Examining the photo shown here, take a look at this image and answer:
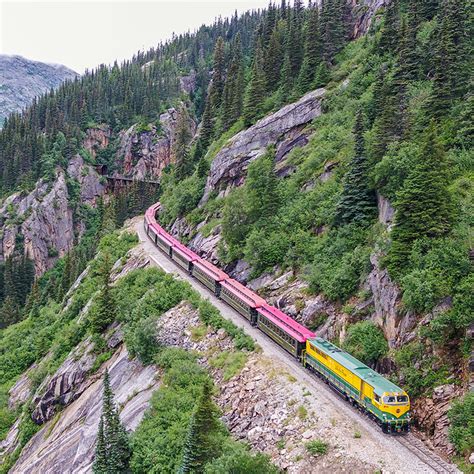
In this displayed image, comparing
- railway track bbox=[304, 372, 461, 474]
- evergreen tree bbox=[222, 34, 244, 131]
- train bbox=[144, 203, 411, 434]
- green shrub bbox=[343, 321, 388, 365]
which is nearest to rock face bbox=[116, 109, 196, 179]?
evergreen tree bbox=[222, 34, 244, 131]

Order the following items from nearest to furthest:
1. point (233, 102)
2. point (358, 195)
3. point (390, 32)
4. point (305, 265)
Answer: point (358, 195) < point (305, 265) < point (390, 32) < point (233, 102)

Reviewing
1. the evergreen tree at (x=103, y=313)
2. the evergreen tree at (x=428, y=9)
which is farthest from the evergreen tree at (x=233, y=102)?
the evergreen tree at (x=103, y=313)

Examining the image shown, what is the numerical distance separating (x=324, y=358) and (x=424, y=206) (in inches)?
404

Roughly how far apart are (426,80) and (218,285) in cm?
2690

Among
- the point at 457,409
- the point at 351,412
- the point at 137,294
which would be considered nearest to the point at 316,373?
the point at 351,412

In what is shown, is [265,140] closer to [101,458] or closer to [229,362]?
[229,362]

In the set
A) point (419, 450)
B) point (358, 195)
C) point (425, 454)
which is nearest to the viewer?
point (425, 454)

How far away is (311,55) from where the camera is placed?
6712cm

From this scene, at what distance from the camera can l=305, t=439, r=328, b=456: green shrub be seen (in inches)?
837

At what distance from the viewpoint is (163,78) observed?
16475 cm

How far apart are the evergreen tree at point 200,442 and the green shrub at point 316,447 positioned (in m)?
4.32

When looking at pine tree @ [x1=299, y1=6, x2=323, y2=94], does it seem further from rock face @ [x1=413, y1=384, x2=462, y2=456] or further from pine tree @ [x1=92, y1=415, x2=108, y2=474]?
pine tree @ [x1=92, y1=415, x2=108, y2=474]

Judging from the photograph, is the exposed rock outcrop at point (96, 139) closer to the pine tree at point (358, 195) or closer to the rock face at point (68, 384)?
the rock face at point (68, 384)

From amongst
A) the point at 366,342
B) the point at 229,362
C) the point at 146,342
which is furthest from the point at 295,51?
the point at 366,342
